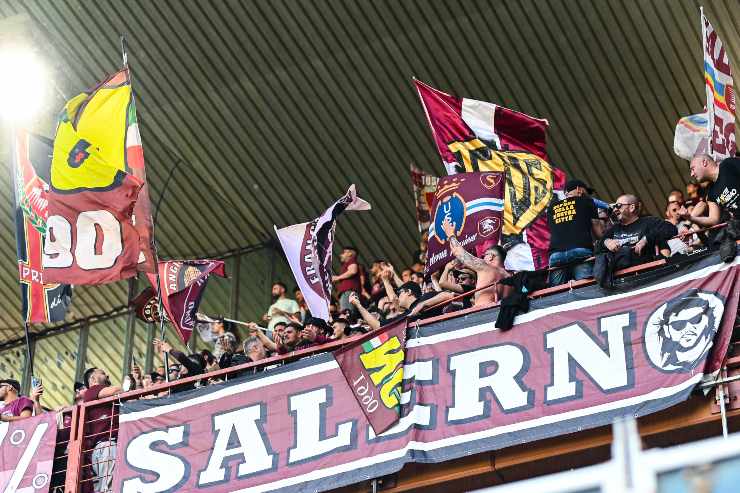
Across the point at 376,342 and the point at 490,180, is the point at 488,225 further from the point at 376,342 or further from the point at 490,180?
the point at 376,342

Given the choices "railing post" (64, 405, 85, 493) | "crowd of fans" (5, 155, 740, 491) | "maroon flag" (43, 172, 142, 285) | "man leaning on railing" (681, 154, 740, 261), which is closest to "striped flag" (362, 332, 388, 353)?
"crowd of fans" (5, 155, 740, 491)

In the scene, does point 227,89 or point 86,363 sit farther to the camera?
point 86,363

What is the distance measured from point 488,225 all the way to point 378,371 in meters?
1.87

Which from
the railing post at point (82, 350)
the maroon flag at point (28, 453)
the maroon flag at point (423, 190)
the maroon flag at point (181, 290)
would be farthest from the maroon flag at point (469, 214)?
the railing post at point (82, 350)

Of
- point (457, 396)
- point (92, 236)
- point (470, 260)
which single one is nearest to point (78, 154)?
point (92, 236)

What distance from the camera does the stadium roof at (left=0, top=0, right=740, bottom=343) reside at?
1742 cm

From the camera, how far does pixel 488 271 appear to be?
11961mm

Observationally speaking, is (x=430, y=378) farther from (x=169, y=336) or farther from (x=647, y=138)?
(x=169, y=336)

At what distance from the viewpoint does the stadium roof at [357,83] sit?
57.2 feet

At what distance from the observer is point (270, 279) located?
20578 mm

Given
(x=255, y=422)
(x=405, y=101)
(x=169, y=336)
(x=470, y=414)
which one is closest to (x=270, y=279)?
(x=169, y=336)

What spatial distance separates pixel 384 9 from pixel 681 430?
876 cm

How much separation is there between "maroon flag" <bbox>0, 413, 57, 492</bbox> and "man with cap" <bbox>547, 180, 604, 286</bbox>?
5.64 metres

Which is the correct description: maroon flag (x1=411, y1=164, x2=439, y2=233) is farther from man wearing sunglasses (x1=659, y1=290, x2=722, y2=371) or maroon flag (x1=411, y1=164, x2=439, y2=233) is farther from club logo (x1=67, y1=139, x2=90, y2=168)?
man wearing sunglasses (x1=659, y1=290, x2=722, y2=371)
